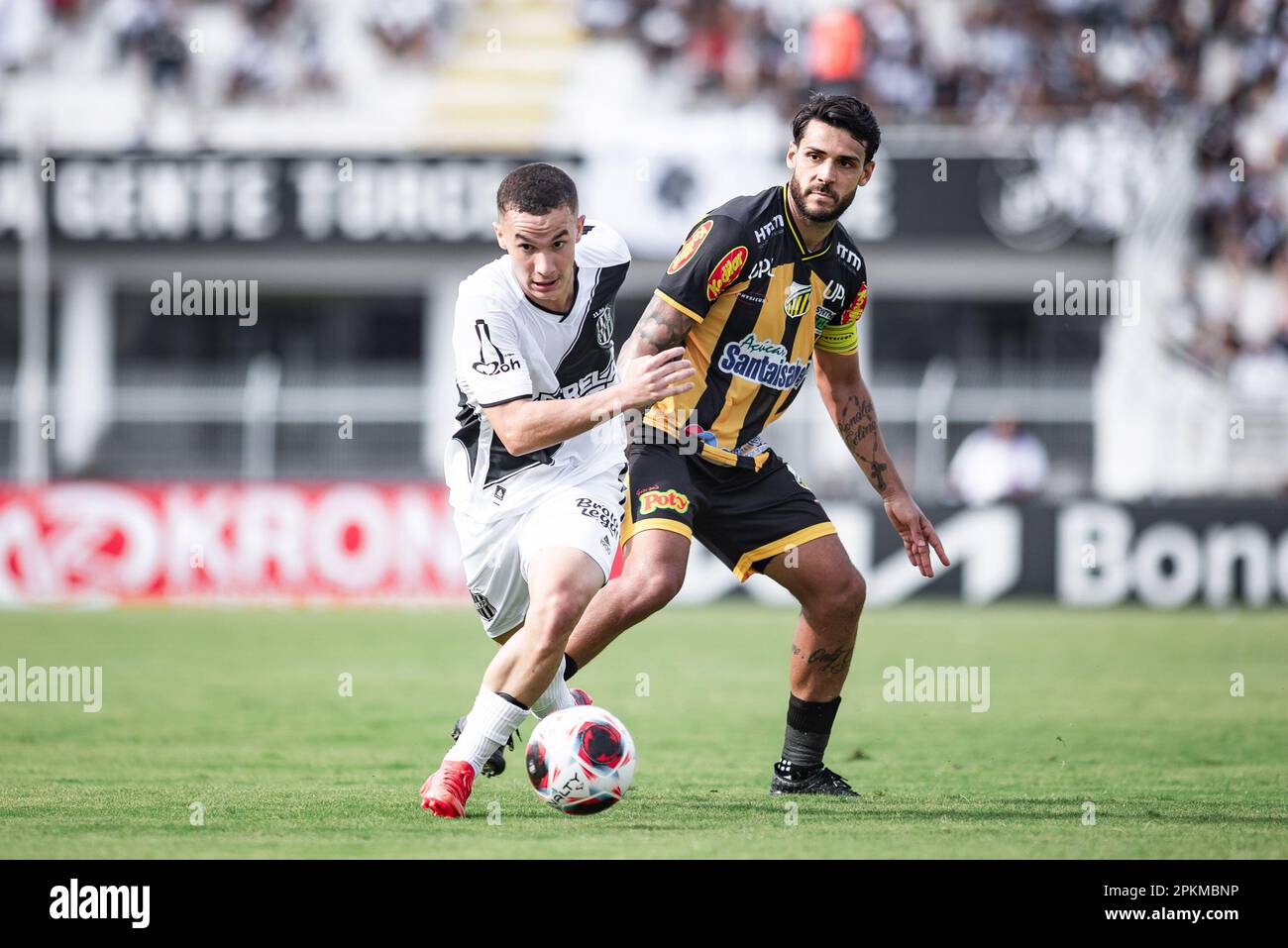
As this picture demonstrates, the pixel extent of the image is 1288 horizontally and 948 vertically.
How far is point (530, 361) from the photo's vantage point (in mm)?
6746

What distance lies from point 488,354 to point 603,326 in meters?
0.73

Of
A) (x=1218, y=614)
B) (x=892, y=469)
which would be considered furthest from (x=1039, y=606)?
(x=892, y=469)

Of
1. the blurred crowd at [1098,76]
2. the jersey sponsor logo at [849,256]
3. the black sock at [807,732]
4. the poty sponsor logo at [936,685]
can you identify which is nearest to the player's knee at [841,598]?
the black sock at [807,732]

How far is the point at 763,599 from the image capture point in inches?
760

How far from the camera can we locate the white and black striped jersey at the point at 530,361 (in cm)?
655

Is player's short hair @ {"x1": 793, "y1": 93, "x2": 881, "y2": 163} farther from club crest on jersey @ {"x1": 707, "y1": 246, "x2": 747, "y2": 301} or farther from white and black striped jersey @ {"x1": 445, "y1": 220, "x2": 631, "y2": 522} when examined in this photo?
white and black striped jersey @ {"x1": 445, "y1": 220, "x2": 631, "y2": 522}

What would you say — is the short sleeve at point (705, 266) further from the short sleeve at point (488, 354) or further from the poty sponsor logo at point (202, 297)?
the poty sponsor logo at point (202, 297)

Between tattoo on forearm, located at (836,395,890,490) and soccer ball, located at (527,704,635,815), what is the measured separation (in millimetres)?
1937

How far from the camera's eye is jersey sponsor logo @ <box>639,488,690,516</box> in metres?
7.24

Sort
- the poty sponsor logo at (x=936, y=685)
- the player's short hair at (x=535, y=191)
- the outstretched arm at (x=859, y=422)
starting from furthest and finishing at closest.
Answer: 1. the poty sponsor logo at (x=936, y=685)
2. the outstretched arm at (x=859, y=422)
3. the player's short hair at (x=535, y=191)

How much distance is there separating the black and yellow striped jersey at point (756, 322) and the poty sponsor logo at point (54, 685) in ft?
16.4
